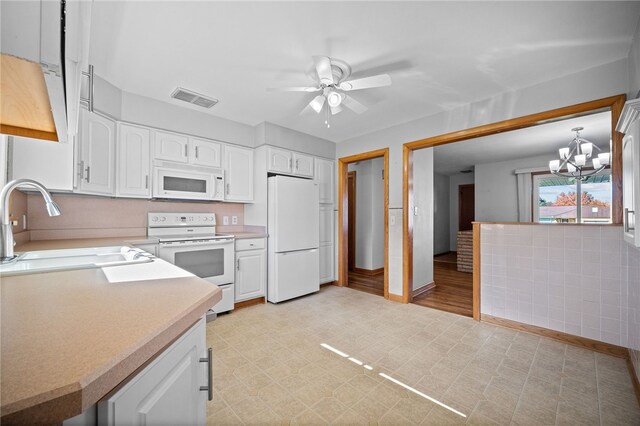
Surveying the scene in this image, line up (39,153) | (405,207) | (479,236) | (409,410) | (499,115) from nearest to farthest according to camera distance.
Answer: (409,410) < (39,153) < (499,115) < (479,236) < (405,207)

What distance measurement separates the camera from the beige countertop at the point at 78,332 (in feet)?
1.27

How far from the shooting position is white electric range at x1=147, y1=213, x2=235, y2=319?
2719mm

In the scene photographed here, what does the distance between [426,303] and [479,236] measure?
1113mm

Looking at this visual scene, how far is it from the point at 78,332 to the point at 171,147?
283 centimetres

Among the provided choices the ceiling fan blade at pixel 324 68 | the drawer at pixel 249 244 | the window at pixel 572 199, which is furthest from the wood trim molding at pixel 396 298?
the window at pixel 572 199

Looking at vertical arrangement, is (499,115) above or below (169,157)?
above

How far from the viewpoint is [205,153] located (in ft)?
10.5

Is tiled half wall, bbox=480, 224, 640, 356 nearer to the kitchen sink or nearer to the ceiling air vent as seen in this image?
the kitchen sink

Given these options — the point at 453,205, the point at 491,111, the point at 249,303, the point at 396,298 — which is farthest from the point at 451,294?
the point at 453,205

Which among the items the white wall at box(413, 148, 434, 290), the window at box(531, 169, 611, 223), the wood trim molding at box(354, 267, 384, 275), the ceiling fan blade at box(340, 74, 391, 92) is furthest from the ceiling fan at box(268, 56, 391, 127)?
the window at box(531, 169, 611, 223)

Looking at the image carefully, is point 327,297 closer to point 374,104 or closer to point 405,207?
point 405,207

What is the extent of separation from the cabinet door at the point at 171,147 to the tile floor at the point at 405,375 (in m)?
1.85

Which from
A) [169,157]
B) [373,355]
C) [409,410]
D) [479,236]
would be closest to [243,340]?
[373,355]

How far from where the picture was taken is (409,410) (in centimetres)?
156
